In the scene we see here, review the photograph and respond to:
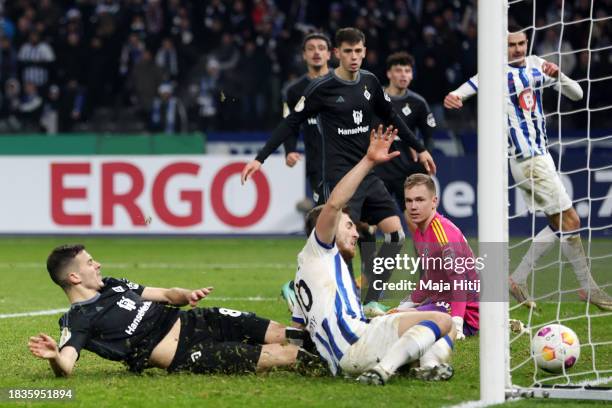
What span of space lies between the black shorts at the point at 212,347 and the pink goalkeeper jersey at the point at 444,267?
4.96ft

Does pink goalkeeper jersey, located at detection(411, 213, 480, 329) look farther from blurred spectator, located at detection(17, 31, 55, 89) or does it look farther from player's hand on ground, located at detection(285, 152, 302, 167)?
blurred spectator, located at detection(17, 31, 55, 89)

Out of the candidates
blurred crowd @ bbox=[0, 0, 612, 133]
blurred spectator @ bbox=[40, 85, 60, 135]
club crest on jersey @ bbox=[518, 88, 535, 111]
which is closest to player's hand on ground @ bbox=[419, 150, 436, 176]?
club crest on jersey @ bbox=[518, 88, 535, 111]

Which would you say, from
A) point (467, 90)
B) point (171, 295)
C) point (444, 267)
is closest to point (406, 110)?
point (467, 90)

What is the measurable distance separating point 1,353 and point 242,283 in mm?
4355

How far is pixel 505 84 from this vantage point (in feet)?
18.5

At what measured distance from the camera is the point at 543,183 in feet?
30.4

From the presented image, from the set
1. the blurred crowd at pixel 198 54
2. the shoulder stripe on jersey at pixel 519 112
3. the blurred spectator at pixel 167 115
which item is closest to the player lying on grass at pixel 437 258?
the shoulder stripe on jersey at pixel 519 112

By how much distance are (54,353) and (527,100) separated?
442cm

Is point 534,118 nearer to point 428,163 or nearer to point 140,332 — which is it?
point 428,163

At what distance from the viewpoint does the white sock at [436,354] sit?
6184 millimetres

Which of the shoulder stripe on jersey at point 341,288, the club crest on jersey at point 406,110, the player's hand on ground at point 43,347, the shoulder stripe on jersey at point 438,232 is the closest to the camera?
the player's hand on ground at point 43,347


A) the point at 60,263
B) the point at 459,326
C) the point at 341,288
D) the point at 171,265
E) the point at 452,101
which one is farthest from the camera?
the point at 171,265

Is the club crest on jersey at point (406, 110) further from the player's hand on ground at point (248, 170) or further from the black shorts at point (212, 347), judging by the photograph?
the black shorts at point (212, 347)

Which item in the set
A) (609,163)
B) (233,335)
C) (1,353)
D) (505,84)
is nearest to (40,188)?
(609,163)
